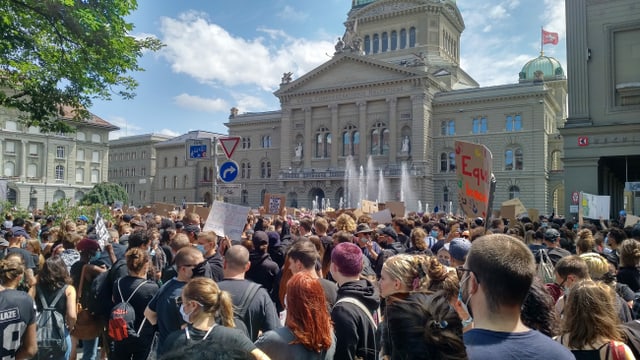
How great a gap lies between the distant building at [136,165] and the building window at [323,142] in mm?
35836

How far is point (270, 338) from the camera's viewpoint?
11.0ft

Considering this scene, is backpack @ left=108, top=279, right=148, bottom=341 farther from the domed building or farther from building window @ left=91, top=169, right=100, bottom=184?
building window @ left=91, top=169, right=100, bottom=184

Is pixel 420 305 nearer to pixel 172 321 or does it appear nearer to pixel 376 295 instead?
pixel 376 295

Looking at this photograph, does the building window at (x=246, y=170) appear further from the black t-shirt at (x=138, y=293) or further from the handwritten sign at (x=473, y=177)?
the black t-shirt at (x=138, y=293)

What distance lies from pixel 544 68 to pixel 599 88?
178ft

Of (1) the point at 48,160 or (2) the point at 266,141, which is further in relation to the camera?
(2) the point at 266,141

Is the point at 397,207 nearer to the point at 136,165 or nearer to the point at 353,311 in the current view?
the point at 353,311

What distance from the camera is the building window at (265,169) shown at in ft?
215

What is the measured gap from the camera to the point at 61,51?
11281 millimetres

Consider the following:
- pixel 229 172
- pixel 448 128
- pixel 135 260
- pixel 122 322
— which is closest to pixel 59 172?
pixel 448 128

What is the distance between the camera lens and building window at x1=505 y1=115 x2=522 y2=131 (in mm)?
50406

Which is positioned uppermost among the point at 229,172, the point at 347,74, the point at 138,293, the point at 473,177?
the point at 347,74

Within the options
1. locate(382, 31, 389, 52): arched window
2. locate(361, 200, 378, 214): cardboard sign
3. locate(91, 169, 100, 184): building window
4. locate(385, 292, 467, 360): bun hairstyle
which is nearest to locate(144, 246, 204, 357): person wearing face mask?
locate(385, 292, 467, 360): bun hairstyle

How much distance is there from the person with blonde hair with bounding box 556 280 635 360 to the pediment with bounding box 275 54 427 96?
50.5 metres
